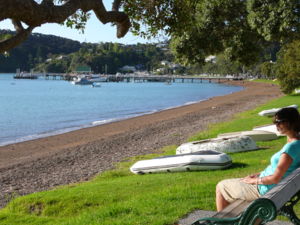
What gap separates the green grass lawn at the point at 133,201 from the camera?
5.90m

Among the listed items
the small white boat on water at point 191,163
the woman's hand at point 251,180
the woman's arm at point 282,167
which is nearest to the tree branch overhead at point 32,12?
the woman's hand at point 251,180

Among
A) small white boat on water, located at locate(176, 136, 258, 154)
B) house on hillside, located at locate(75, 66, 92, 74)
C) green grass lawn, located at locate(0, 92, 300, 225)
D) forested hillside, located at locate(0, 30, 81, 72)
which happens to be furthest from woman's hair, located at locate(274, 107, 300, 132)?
house on hillside, located at locate(75, 66, 92, 74)

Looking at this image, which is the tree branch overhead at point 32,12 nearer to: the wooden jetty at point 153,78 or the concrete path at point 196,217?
the concrete path at point 196,217

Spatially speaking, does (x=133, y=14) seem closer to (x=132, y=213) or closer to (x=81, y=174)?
(x=132, y=213)

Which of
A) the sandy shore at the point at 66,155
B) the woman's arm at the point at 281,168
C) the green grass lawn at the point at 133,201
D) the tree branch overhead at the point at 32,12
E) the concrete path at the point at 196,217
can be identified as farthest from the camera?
the sandy shore at the point at 66,155

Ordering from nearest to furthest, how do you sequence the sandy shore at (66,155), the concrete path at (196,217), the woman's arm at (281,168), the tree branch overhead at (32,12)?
the tree branch overhead at (32,12) < the woman's arm at (281,168) < the concrete path at (196,217) < the sandy shore at (66,155)

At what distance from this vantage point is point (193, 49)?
1293 centimetres

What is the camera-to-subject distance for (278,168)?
3951mm

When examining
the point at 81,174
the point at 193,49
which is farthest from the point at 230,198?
the point at 81,174

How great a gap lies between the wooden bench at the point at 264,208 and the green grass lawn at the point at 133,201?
170 centimetres

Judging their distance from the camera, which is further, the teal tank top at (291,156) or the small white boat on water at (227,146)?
the small white boat on water at (227,146)

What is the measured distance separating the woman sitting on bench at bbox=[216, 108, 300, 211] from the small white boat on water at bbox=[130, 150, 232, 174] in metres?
5.14

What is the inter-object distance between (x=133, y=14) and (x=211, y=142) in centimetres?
658

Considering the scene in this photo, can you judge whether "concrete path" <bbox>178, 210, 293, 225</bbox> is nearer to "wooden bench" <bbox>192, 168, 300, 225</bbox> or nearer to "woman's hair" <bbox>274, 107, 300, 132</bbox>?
"wooden bench" <bbox>192, 168, 300, 225</bbox>
